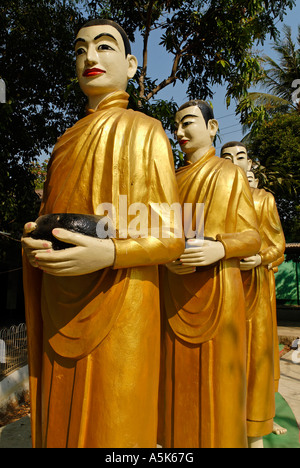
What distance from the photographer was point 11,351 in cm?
675

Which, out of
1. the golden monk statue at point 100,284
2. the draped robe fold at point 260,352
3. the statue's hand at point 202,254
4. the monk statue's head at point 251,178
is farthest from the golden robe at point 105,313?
the monk statue's head at point 251,178

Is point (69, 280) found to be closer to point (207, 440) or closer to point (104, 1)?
point (207, 440)

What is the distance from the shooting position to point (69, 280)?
64.6 inches

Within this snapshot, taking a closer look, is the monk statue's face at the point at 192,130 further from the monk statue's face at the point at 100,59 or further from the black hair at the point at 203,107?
the monk statue's face at the point at 100,59

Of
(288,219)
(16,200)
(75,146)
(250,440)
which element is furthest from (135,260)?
(288,219)

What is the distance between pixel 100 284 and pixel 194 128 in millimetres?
1416

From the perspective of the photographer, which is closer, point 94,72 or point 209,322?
point 94,72

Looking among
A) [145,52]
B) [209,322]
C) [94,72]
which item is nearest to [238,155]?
[209,322]

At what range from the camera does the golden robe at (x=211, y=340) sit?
211cm

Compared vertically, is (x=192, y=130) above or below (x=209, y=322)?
above

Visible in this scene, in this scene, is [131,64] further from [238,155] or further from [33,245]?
[238,155]

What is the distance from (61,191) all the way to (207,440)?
61.0 inches

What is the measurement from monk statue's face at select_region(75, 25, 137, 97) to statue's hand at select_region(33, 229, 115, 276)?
872mm

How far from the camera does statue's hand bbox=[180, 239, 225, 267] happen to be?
197cm
